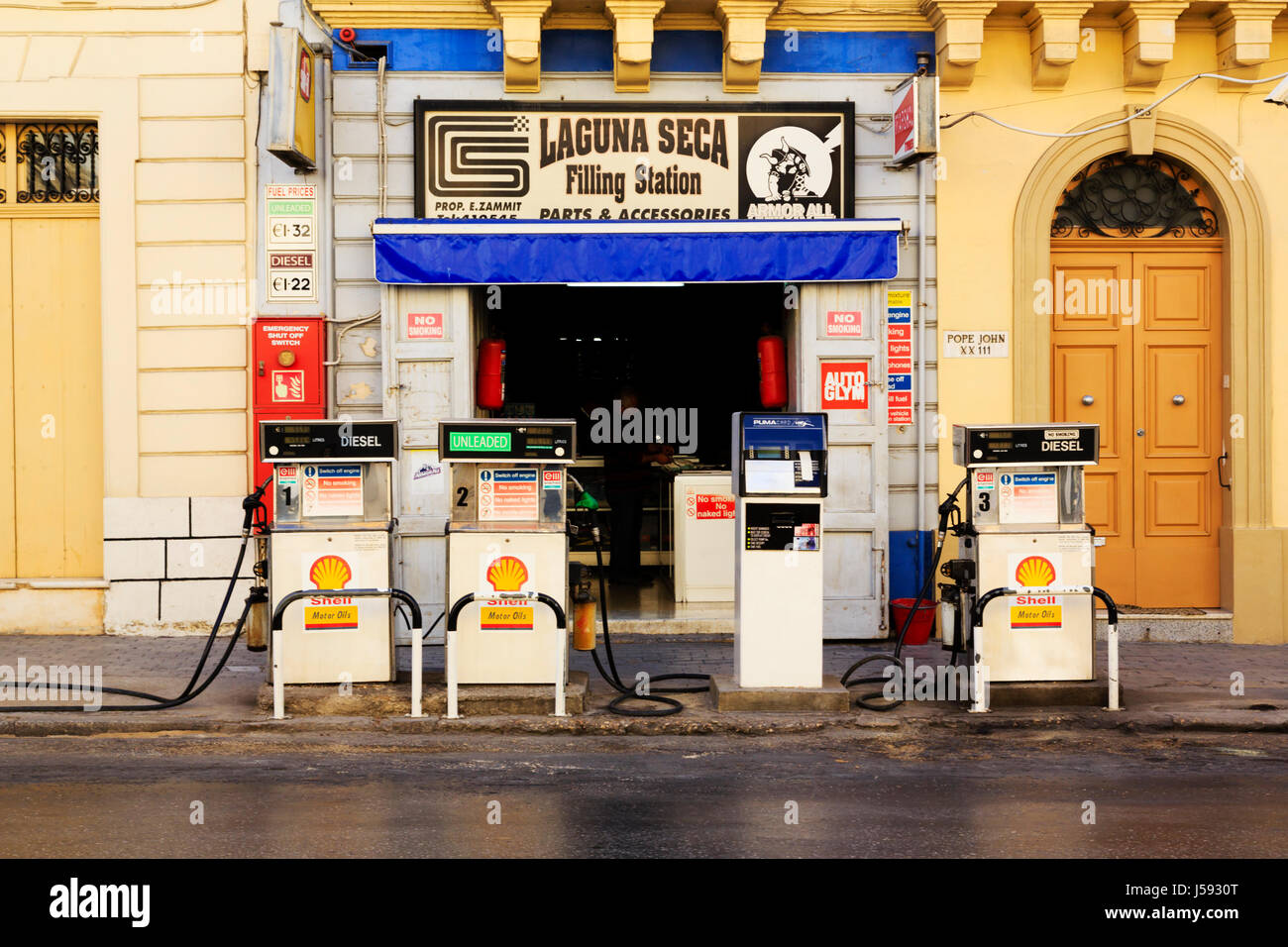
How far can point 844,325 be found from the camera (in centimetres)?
1104

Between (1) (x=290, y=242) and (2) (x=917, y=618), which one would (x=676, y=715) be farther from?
(1) (x=290, y=242)

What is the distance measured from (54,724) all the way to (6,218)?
5.31m

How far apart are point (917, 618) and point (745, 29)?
16.5ft

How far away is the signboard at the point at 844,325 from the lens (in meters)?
11.0

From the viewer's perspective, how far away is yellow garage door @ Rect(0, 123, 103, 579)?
444 inches

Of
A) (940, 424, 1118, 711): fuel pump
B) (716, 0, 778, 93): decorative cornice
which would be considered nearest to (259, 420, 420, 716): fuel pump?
(940, 424, 1118, 711): fuel pump

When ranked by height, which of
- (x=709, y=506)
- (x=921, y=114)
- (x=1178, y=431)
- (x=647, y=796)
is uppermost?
(x=921, y=114)

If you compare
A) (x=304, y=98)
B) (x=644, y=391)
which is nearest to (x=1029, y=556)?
(x=304, y=98)

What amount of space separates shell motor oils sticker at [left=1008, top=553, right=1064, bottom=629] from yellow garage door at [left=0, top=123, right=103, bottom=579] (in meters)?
7.71

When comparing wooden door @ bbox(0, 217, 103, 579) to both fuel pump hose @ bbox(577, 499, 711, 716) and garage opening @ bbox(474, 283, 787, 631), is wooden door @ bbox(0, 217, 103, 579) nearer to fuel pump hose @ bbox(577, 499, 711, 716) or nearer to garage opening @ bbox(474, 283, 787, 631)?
garage opening @ bbox(474, 283, 787, 631)

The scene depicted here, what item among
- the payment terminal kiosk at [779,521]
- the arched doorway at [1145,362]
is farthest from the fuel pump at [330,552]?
the arched doorway at [1145,362]

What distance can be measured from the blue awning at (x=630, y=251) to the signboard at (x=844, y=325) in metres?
0.33

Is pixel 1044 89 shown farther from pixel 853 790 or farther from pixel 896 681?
pixel 853 790
